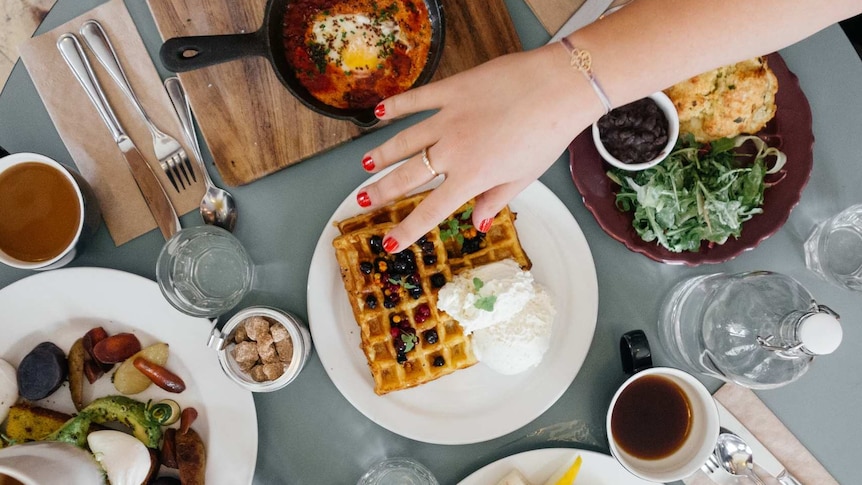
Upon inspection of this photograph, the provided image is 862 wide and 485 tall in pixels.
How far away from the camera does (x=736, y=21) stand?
4.52 ft

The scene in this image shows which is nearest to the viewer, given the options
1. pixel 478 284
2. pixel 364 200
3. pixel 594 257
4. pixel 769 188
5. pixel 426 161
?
pixel 426 161

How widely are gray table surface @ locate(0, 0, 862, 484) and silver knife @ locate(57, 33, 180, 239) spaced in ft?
0.21

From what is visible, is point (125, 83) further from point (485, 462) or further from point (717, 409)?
point (717, 409)

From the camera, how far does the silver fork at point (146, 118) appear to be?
1.84 m

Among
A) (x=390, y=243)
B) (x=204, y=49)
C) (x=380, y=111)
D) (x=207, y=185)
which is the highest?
(x=204, y=49)

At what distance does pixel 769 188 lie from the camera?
183 cm

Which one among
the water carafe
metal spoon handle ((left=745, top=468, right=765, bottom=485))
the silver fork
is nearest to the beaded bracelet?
the water carafe

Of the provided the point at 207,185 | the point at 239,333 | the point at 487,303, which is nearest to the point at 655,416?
the point at 487,303

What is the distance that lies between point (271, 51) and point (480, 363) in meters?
1.13

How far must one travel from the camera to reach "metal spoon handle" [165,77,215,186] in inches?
73.7

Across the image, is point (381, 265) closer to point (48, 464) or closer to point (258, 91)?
point (258, 91)

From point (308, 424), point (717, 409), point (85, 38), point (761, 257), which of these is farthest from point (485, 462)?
point (85, 38)

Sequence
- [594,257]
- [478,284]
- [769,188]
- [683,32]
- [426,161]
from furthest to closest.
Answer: [594,257] → [769,188] → [478,284] → [426,161] → [683,32]

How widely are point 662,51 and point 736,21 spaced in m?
0.18
